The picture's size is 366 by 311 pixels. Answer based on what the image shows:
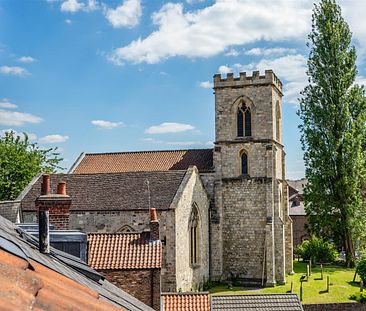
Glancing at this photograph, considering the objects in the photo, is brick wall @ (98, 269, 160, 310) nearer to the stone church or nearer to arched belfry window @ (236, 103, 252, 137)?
the stone church

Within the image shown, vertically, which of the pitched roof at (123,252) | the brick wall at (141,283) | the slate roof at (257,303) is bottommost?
the slate roof at (257,303)

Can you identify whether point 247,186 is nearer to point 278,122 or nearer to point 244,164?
point 244,164

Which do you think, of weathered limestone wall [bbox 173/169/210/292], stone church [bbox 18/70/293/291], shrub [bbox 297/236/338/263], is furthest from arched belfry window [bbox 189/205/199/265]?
shrub [bbox 297/236/338/263]

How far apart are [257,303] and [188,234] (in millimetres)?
14068

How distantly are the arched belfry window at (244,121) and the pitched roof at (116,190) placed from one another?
690cm

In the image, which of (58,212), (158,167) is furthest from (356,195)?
(58,212)

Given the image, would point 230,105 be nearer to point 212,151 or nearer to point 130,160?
point 212,151

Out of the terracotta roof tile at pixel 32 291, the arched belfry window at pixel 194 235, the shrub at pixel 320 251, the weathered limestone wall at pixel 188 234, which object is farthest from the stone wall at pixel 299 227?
the terracotta roof tile at pixel 32 291

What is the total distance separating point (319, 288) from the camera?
1219 inches

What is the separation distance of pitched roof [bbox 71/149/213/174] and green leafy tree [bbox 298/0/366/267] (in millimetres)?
9467

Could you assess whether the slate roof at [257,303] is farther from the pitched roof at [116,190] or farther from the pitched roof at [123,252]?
the pitched roof at [116,190]

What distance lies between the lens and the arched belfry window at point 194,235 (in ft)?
102

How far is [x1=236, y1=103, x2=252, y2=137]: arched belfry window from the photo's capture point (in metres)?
35.3

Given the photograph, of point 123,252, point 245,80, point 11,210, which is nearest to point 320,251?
point 245,80
